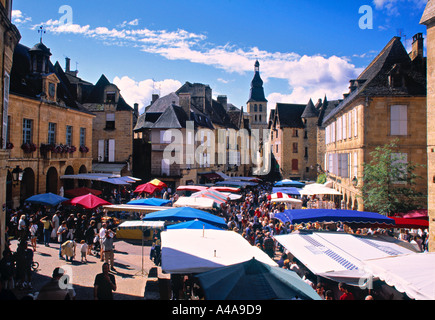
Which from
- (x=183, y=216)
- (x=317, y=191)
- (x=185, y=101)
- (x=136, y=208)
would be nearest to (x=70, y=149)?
(x=136, y=208)

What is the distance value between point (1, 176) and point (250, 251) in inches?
277

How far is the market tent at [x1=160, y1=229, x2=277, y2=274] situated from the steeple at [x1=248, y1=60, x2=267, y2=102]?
252 feet

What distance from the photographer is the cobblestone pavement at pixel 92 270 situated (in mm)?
8539

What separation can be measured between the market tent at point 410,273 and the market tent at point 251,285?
156 cm

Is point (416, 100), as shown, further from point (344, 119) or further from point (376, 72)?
point (344, 119)

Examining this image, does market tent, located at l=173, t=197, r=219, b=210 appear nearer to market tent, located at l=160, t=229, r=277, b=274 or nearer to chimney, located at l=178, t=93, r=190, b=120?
market tent, located at l=160, t=229, r=277, b=274

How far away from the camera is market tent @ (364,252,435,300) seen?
5.50m

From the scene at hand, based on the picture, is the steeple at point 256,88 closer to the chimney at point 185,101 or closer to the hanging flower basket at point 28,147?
the chimney at point 185,101

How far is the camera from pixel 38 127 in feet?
66.0

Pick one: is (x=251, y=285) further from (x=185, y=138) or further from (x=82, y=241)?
(x=185, y=138)

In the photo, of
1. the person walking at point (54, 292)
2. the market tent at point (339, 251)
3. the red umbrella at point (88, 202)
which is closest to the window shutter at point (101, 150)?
the red umbrella at point (88, 202)

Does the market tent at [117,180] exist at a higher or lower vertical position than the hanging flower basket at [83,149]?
lower
